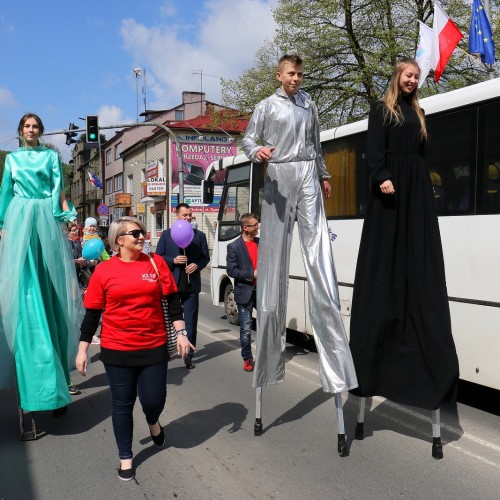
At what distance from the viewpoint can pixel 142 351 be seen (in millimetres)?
3848

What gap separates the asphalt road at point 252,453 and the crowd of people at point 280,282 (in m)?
0.31

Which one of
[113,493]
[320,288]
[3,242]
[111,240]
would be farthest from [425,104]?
[113,493]

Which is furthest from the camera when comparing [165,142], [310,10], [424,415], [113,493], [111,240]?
[165,142]

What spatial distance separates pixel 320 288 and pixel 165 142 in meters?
40.3

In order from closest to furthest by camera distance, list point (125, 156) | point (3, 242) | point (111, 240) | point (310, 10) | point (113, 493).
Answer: point (113, 493)
point (111, 240)
point (3, 242)
point (310, 10)
point (125, 156)

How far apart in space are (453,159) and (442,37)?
9.45m

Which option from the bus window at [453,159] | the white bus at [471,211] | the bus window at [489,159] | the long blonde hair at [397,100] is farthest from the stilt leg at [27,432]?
the bus window at [489,159]

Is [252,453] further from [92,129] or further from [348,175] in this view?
[92,129]

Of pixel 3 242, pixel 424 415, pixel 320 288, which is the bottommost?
pixel 424 415

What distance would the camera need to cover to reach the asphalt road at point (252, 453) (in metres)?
3.67

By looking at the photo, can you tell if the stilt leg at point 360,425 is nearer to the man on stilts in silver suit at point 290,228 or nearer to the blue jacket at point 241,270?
the man on stilts in silver suit at point 290,228

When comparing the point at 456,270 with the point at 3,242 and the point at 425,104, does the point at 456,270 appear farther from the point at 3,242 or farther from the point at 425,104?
the point at 3,242

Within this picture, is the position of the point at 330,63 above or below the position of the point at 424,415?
above

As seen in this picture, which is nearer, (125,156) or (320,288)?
(320,288)
